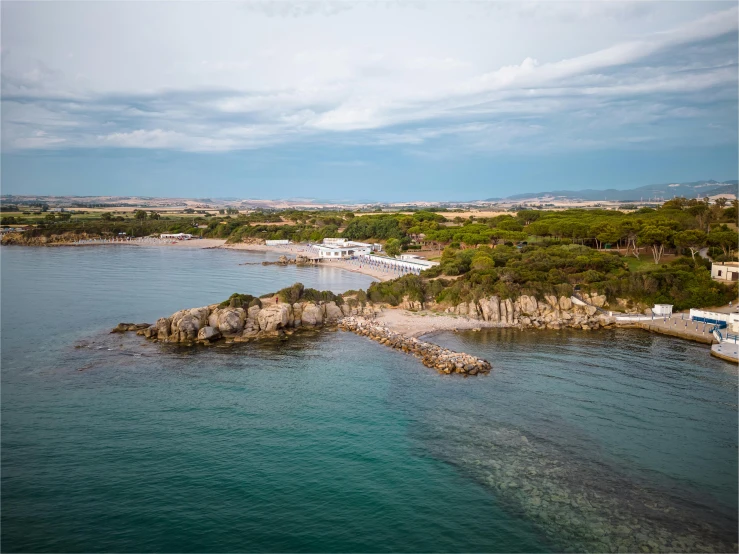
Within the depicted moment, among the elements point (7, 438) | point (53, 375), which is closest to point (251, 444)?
point (7, 438)

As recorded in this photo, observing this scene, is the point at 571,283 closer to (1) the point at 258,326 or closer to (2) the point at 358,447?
(1) the point at 258,326

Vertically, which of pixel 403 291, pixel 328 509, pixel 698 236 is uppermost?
pixel 698 236

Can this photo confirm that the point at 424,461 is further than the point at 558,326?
No

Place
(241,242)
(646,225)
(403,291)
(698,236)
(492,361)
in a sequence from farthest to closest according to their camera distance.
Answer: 1. (241,242)
2. (646,225)
3. (698,236)
4. (403,291)
5. (492,361)

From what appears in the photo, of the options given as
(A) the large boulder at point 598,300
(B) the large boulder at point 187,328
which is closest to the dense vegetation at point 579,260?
(A) the large boulder at point 598,300

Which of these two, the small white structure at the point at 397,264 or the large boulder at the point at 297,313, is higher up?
the small white structure at the point at 397,264

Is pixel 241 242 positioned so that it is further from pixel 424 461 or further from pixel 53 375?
pixel 424 461

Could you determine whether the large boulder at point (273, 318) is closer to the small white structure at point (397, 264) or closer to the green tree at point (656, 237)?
the small white structure at point (397, 264)
